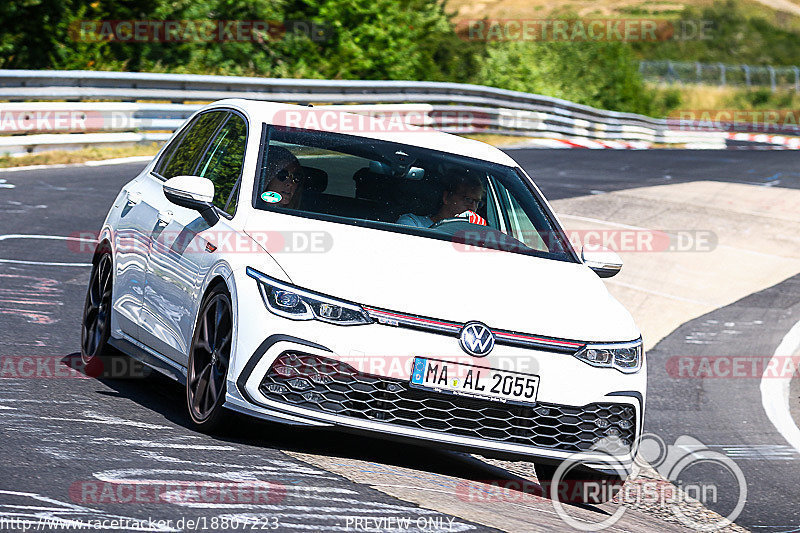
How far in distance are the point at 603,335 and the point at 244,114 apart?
7.96 ft

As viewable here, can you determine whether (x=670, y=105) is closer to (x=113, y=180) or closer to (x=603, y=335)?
(x=113, y=180)

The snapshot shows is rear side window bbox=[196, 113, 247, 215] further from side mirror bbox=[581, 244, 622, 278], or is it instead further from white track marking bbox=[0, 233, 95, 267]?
white track marking bbox=[0, 233, 95, 267]

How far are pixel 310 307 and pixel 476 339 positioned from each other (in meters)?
0.73

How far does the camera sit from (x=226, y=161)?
7051 millimetres

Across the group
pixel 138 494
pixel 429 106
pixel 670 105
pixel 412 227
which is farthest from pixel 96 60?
pixel 670 105

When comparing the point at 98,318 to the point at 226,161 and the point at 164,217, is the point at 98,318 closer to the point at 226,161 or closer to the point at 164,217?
the point at 164,217

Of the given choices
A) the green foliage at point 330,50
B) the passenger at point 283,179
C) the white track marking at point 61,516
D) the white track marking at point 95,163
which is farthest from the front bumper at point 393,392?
the green foliage at point 330,50

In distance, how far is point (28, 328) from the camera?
8.64 meters

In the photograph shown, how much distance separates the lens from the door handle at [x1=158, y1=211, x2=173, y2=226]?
7.07 meters
